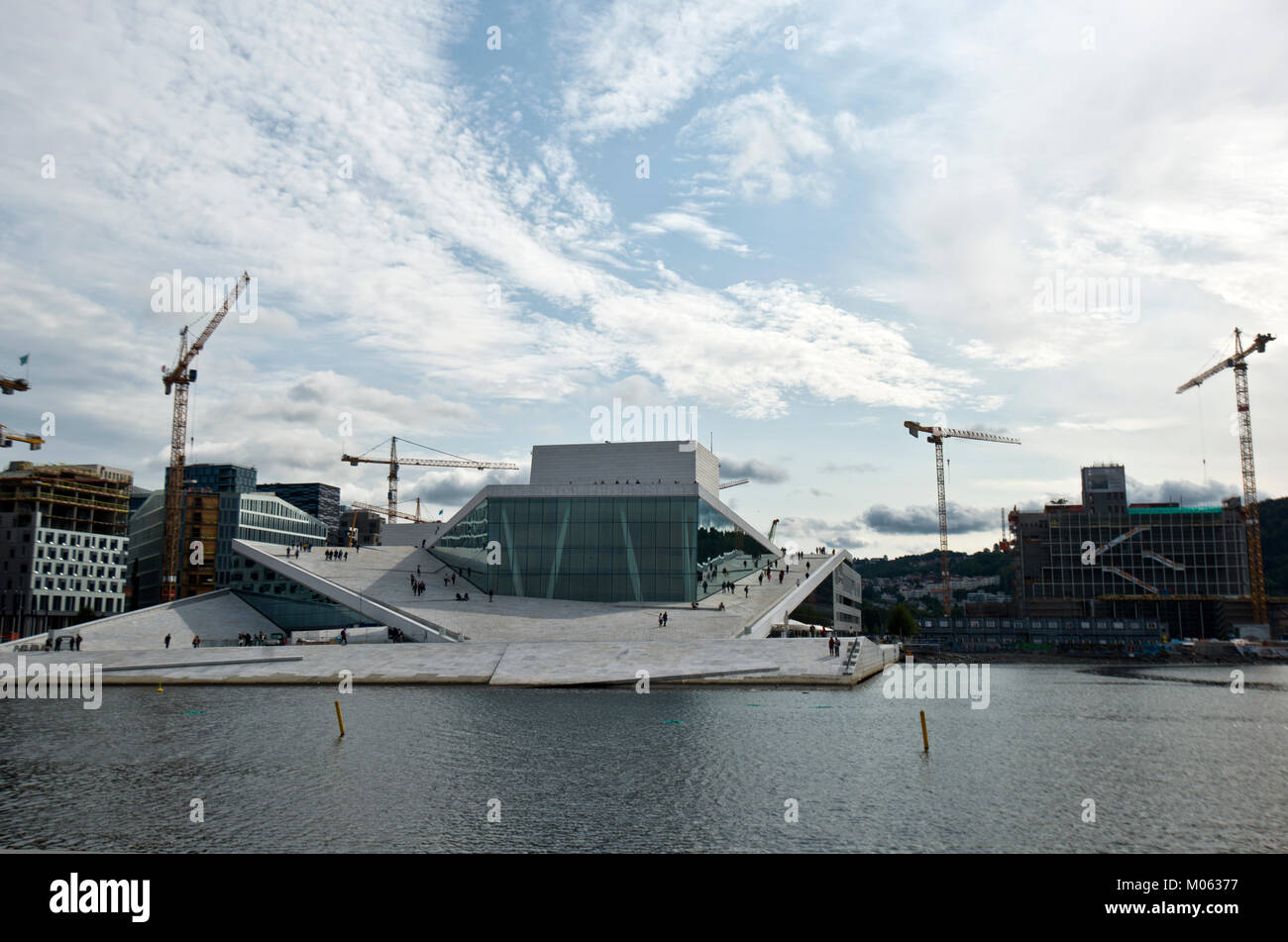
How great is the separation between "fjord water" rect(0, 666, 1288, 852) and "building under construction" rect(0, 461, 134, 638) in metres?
72.2

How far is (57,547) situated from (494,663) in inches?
3137

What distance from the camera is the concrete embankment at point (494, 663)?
1860 inches

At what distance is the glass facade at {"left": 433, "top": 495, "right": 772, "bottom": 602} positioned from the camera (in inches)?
2643

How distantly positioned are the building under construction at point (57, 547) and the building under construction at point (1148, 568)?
123 meters

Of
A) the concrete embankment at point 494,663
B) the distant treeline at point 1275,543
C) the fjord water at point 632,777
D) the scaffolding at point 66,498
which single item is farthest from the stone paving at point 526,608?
the distant treeline at point 1275,543

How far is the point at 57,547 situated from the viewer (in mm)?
104625

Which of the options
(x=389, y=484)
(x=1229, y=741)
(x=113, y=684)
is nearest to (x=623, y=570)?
(x=113, y=684)

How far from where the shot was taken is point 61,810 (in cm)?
2019

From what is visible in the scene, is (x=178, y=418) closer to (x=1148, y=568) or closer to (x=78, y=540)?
(x=78, y=540)

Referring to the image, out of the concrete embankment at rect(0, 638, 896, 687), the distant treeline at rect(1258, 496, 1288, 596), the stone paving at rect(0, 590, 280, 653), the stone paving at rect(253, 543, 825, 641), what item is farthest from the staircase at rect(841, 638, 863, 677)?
the distant treeline at rect(1258, 496, 1288, 596)

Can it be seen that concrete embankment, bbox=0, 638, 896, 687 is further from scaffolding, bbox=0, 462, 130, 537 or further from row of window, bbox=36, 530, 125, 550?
scaffolding, bbox=0, 462, 130, 537

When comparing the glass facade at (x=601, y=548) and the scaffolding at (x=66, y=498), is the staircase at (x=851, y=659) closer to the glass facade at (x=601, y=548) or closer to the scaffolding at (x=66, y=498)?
the glass facade at (x=601, y=548)
